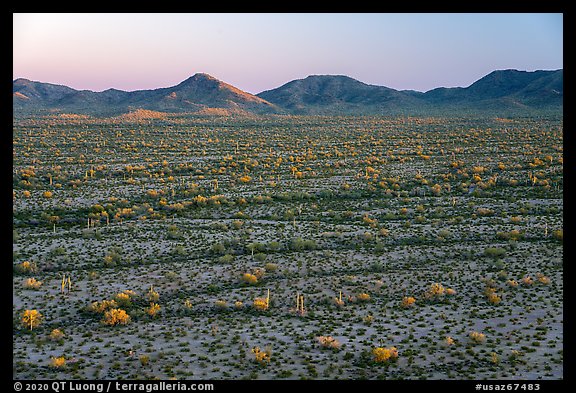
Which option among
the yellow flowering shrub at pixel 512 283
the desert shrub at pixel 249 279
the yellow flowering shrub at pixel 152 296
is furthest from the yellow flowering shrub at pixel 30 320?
the yellow flowering shrub at pixel 512 283

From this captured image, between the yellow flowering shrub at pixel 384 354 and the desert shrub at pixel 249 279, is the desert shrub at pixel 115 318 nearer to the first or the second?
the desert shrub at pixel 249 279

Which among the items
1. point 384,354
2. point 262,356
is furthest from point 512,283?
point 262,356

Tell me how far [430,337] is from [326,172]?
36160mm

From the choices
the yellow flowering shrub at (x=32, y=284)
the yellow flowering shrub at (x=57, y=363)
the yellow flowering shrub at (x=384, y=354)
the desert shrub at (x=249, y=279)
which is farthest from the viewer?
the desert shrub at (x=249, y=279)

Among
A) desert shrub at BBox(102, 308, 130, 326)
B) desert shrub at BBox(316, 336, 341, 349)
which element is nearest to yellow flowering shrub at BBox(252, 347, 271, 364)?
desert shrub at BBox(316, 336, 341, 349)

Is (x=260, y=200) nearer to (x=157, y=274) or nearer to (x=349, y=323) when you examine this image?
(x=157, y=274)

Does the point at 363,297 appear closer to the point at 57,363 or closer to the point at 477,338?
the point at 477,338

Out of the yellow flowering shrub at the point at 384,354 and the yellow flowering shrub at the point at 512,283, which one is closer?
the yellow flowering shrub at the point at 384,354

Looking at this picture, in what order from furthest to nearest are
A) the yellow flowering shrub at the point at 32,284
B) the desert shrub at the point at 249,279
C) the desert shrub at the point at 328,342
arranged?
1. the desert shrub at the point at 249,279
2. the yellow flowering shrub at the point at 32,284
3. the desert shrub at the point at 328,342

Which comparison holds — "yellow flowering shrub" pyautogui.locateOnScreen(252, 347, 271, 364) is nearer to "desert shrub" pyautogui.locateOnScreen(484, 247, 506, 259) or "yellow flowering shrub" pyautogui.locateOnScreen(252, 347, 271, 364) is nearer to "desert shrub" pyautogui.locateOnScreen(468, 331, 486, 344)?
"desert shrub" pyautogui.locateOnScreen(468, 331, 486, 344)

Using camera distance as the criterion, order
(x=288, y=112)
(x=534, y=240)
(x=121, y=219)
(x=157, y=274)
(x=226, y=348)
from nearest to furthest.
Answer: (x=226, y=348), (x=157, y=274), (x=534, y=240), (x=121, y=219), (x=288, y=112)
